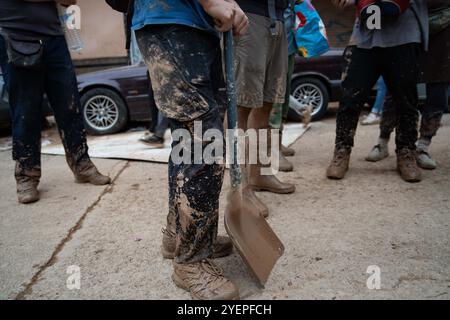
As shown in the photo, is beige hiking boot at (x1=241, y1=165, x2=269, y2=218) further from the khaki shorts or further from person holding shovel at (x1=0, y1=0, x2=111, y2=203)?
person holding shovel at (x1=0, y1=0, x2=111, y2=203)

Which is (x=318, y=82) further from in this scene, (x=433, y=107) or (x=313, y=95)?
(x=433, y=107)

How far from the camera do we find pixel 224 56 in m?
1.59

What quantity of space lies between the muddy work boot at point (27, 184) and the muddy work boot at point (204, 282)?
1704 mm

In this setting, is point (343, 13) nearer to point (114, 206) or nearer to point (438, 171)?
point (438, 171)

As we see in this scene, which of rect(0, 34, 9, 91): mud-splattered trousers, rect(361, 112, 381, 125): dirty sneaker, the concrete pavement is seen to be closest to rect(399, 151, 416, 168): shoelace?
the concrete pavement

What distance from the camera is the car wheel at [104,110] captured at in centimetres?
570

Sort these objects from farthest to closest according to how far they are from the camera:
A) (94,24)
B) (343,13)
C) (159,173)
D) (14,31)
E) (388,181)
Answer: (343,13) < (94,24) < (159,173) < (388,181) < (14,31)

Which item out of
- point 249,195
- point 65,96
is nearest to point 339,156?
point 249,195

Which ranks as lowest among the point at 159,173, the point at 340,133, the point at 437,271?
the point at 159,173

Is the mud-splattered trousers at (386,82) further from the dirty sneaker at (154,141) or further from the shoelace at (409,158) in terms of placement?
the dirty sneaker at (154,141)

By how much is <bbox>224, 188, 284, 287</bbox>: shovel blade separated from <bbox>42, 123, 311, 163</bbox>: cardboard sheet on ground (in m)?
2.11
